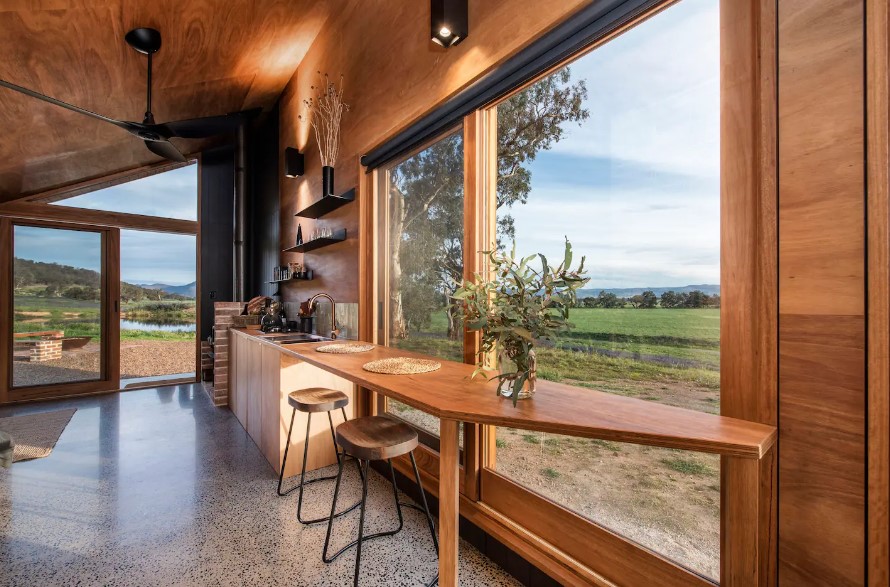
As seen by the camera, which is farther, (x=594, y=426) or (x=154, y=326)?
(x=154, y=326)

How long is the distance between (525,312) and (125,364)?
6606mm

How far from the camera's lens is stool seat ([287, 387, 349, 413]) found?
221 centimetres

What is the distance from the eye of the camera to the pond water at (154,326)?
5417 mm

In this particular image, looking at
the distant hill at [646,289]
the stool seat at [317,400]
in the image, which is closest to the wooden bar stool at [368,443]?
the stool seat at [317,400]

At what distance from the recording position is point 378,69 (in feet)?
9.06

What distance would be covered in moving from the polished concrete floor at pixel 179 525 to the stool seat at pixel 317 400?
0.63 meters

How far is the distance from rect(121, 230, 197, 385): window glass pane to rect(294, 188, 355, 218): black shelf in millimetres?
3299

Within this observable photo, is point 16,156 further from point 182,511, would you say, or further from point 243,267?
point 182,511

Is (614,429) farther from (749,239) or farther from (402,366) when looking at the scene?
(402,366)

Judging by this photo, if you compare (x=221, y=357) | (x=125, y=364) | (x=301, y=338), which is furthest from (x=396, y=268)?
(x=125, y=364)

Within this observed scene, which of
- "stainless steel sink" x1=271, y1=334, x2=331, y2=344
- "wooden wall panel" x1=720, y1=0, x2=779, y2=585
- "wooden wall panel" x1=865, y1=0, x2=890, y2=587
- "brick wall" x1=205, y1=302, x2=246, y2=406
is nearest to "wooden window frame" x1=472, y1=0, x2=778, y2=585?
"wooden wall panel" x1=720, y1=0, x2=779, y2=585

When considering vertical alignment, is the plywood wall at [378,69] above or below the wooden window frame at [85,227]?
above

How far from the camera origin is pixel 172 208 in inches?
222

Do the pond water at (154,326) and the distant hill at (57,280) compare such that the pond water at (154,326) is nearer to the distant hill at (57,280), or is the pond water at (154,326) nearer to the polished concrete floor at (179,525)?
the distant hill at (57,280)
